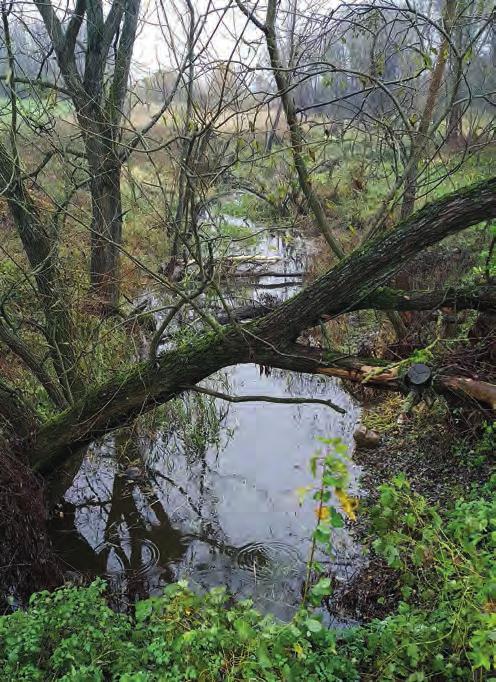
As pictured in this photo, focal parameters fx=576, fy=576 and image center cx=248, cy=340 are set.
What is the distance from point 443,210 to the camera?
3.51 metres

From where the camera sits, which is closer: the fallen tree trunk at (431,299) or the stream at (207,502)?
the fallen tree trunk at (431,299)

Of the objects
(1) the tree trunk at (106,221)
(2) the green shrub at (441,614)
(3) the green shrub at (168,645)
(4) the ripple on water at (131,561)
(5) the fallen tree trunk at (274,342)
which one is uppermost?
(1) the tree trunk at (106,221)

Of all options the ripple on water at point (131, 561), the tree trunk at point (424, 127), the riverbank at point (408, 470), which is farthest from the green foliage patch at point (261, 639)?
the tree trunk at point (424, 127)

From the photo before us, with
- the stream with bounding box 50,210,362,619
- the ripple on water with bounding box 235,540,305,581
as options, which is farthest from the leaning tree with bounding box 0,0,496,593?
the ripple on water with bounding box 235,540,305,581

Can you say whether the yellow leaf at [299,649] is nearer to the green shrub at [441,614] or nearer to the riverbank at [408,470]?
the green shrub at [441,614]

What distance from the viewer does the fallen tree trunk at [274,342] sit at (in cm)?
354

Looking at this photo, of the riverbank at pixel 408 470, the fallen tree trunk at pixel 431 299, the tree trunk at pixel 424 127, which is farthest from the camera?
the tree trunk at pixel 424 127

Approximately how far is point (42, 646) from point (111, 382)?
2026 millimetres

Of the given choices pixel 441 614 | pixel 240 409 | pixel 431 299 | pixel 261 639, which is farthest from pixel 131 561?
pixel 431 299

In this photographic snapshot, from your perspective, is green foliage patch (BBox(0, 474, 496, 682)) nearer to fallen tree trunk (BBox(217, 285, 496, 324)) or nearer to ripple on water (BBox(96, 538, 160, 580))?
fallen tree trunk (BBox(217, 285, 496, 324))

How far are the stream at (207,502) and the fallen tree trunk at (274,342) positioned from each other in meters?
0.68

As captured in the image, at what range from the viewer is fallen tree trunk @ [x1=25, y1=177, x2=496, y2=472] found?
3539mm

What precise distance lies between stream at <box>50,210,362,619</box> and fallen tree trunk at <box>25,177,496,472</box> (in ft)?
2.24

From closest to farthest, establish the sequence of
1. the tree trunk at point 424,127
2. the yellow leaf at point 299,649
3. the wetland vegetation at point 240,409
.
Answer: the yellow leaf at point 299,649, the wetland vegetation at point 240,409, the tree trunk at point 424,127
